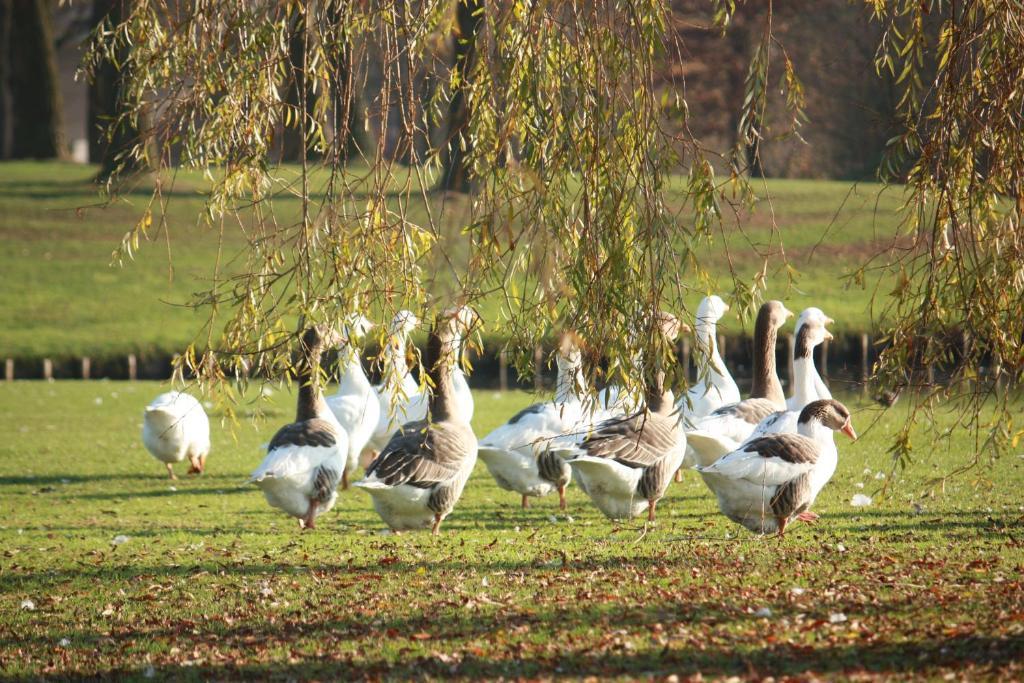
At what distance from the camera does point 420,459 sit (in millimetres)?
9273

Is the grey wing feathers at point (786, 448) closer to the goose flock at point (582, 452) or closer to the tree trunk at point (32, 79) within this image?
the goose flock at point (582, 452)

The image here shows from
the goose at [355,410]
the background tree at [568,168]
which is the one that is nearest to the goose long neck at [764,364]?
the goose at [355,410]

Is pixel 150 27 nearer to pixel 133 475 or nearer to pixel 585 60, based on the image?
pixel 585 60

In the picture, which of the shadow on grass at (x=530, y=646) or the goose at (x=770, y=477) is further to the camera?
the goose at (x=770, y=477)

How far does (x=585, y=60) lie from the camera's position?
6.62 metres

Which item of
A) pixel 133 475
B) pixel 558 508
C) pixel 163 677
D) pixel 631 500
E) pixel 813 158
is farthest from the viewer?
pixel 813 158

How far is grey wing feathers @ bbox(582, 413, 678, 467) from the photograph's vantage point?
30.2 ft

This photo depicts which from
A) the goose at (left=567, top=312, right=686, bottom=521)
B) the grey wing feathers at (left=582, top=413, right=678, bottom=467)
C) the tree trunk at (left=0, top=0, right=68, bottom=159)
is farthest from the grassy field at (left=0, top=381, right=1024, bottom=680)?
the tree trunk at (left=0, top=0, right=68, bottom=159)

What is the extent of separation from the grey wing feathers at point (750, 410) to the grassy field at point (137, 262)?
9.06m

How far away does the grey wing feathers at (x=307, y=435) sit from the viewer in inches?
392

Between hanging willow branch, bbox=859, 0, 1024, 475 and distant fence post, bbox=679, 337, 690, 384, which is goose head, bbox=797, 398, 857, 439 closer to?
distant fence post, bbox=679, 337, 690, 384

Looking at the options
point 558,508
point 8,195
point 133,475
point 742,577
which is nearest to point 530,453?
point 558,508

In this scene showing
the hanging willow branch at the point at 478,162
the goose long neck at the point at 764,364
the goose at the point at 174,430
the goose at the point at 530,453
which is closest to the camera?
the hanging willow branch at the point at 478,162

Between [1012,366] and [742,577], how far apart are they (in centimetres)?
209
